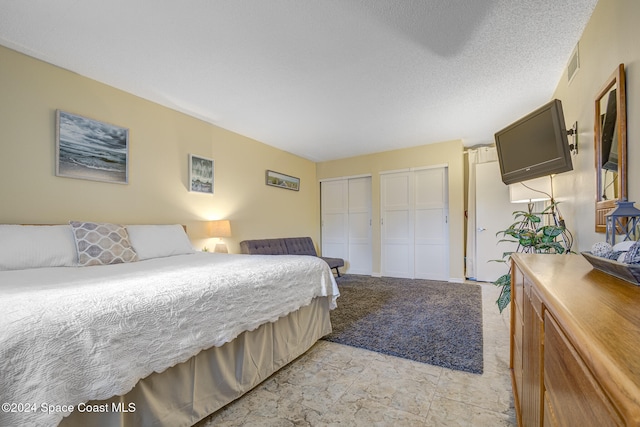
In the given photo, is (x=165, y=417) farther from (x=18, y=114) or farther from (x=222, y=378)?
(x=18, y=114)

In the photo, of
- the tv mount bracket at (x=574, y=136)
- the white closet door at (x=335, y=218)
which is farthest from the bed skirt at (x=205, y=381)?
the white closet door at (x=335, y=218)

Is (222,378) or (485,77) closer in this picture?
(222,378)

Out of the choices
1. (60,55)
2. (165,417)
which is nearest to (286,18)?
(60,55)

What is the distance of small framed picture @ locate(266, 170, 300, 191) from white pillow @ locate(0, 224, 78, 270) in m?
2.89

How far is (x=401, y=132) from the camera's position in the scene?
13.6ft

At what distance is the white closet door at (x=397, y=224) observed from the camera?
197 inches

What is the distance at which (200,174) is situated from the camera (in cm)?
351

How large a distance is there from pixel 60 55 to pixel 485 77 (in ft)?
12.2

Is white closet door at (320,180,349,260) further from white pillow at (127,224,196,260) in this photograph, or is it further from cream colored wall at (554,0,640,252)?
cream colored wall at (554,0,640,252)

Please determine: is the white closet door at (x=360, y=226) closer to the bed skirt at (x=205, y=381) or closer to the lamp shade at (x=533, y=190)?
the lamp shade at (x=533, y=190)

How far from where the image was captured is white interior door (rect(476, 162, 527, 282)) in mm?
4520

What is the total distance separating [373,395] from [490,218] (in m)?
4.07

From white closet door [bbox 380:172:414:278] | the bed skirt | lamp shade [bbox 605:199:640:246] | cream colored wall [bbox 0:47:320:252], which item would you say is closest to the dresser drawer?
lamp shade [bbox 605:199:640:246]

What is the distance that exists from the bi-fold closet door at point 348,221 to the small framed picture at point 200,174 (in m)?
2.82
